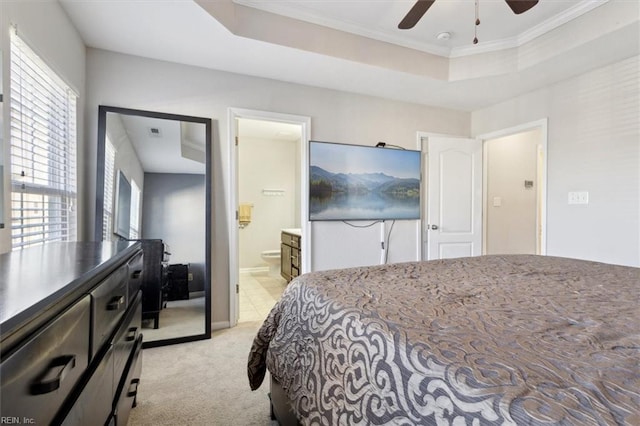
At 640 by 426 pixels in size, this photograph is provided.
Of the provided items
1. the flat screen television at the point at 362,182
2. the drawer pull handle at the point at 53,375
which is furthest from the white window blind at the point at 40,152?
the flat screen television at the point at 362,182

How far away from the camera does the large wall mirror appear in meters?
2.46

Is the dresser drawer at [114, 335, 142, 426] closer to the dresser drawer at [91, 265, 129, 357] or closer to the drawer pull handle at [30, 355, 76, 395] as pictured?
the dresser drawer at [91, 265, 129, 357]

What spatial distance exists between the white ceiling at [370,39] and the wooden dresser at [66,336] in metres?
1.73

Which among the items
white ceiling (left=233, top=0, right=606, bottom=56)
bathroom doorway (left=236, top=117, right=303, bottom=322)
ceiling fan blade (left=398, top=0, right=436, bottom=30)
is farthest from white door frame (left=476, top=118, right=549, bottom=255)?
bathroom doorway (left=236, top=117, right=303, bottom=322)

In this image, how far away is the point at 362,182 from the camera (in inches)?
133

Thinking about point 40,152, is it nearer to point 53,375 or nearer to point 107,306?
point 107,306

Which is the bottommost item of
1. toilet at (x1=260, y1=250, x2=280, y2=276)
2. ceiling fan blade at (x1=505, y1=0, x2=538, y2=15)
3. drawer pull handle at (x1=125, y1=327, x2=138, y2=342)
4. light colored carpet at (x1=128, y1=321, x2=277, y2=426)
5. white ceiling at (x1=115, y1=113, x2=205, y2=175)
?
light colored carpet at (x1=128, y1=321, x2=277, y2=426)

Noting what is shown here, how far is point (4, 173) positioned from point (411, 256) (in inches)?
136

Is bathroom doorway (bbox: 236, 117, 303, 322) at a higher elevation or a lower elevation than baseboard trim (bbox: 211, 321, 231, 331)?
higher

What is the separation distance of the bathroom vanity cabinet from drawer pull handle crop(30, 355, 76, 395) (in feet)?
10.4

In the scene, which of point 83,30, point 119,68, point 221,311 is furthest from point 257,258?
point 83,30

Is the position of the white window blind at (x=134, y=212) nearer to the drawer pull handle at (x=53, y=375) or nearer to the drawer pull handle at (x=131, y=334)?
the drawer pull handle at (x=131, y=334)

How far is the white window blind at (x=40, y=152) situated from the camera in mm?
1475

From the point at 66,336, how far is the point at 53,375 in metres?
0.09
